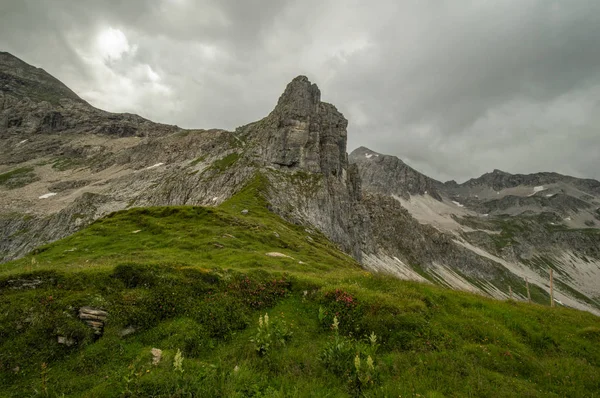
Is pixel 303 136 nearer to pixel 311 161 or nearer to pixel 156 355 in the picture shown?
pixel 311 161

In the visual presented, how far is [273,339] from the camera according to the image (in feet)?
44.2

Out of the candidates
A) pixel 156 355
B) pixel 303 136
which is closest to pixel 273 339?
pixel 156 355

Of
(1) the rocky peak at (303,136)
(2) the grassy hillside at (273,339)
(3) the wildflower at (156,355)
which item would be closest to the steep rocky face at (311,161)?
(1) the rocky peak at (303,136)

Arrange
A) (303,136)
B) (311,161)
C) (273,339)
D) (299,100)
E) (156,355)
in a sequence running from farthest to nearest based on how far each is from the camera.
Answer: (299,100) → (303,136) → (311,161) → (273,339) → (156,355)

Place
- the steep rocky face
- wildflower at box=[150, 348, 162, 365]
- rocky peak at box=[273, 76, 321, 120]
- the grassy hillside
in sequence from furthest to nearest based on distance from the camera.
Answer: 1. rocky peak at box=[273, 76, 321, 120]
2. the steep rocky face
3. wildflower at box=[150, 348, 162, 365]
4. the grassy hillside

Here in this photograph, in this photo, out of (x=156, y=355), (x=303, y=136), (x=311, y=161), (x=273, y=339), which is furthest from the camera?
(x=303, y=136)

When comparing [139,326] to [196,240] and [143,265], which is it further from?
[196,240]

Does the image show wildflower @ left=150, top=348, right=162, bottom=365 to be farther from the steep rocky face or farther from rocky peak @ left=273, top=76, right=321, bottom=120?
rocky peak @ left=273, top=76, right=321, bottom=120

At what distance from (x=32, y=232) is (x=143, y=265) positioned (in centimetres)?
13289

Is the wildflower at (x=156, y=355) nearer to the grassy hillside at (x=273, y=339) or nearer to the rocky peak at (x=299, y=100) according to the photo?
the grassy hillside at (x=273, y=339)

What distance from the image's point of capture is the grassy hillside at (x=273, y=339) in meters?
10.4

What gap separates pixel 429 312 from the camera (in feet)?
51.9

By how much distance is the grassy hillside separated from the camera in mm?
10398

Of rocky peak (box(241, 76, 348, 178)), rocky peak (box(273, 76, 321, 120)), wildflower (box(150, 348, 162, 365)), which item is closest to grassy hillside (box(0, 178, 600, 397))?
wildflower (box(150, 348, 162, 365))
